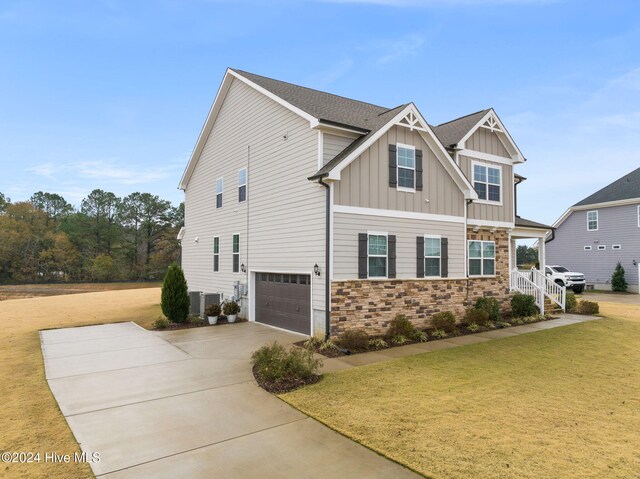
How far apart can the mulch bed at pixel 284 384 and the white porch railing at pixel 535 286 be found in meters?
13.0

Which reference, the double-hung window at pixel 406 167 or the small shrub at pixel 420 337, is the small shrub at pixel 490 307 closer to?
the small shrub at pixel 420 337

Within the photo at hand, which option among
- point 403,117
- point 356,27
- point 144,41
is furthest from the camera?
point 144,41

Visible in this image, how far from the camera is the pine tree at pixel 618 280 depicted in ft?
92.3

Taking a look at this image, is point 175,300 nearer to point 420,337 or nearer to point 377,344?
point 377,344

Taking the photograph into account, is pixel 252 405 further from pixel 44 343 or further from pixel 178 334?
pixel 44 343

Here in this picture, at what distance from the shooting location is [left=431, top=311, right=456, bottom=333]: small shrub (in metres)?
12.6

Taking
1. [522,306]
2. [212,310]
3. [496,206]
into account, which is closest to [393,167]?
[496,206]

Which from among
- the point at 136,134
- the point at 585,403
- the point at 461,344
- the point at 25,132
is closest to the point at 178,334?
the point at 461,344

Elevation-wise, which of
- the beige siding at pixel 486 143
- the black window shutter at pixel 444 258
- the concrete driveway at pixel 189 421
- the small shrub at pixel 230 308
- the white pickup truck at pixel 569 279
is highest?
the beige siding at pixel 486 143

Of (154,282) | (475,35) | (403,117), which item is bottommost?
(154,282)

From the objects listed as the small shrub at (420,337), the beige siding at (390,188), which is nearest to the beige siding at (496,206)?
the beige siding at (390,188)

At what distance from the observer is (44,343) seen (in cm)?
1134

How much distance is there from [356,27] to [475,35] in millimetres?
5050

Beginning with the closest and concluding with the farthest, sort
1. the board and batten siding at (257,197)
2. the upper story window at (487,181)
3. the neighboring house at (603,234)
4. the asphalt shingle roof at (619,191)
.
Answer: the board and batten siding at (257,197), the upper story window at (487,181), the neighboring house at (603,234), the asphalt shingle roof at (619,191)
